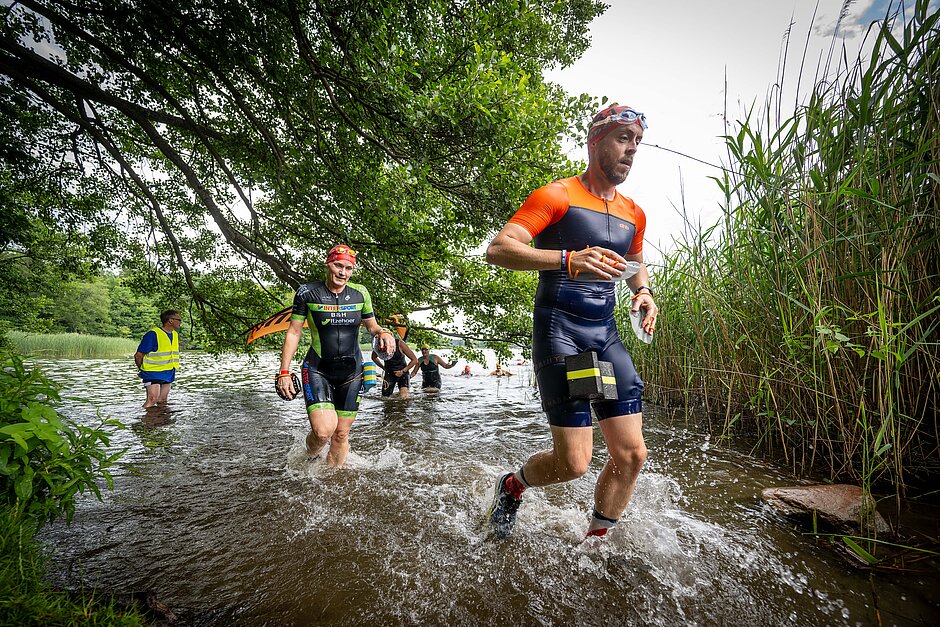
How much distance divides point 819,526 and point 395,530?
2754mm

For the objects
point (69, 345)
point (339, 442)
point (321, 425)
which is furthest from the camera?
point (69, 345)

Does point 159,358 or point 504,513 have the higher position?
point 159,358

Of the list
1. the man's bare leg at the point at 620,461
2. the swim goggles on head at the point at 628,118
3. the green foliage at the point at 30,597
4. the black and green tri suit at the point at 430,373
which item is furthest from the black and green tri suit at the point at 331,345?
the black and green tri suit at the point at 430,373

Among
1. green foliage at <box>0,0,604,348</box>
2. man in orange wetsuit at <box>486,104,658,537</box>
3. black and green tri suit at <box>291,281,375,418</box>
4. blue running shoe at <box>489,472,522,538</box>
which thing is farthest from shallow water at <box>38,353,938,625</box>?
green foliage at <box>0,0,604,348</box>

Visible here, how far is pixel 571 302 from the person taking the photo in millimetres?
2133

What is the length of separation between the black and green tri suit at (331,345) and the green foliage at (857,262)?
12.2 ft

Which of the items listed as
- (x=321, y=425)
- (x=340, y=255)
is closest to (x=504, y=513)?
(x=321, y=425)

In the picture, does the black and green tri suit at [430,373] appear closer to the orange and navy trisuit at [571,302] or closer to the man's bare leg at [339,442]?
the man's bare leg at [339,442]

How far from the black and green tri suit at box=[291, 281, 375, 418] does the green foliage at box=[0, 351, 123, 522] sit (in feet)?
6.27

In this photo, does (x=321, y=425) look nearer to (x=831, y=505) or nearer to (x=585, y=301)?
(x=585, y=301)

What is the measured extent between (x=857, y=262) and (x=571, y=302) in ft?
7.16

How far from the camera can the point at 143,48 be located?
19.0 ft

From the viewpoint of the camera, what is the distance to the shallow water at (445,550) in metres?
1.67

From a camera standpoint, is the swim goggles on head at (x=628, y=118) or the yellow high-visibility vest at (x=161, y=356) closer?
the swim goggles on head at (x=628, y=118)
